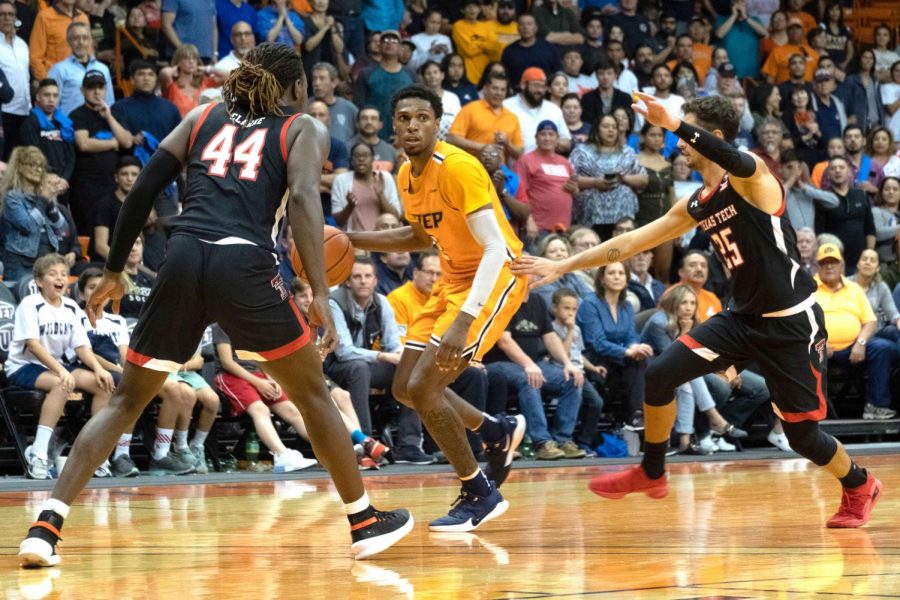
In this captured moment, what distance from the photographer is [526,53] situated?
14617 millimetres

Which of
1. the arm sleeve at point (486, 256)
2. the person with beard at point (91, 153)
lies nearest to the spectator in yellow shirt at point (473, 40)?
the person with beard at point (91, 153)

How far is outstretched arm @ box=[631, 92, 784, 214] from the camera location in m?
5.45

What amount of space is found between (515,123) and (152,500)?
691 cm

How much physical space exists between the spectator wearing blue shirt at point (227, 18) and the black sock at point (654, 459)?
8.02 metres

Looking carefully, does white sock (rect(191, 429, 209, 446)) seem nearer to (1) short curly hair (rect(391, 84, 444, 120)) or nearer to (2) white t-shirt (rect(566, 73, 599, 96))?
(1) short curly hair (rect(391, 84, 444, 120))

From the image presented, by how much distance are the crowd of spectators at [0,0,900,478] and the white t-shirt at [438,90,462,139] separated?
0.03 meters

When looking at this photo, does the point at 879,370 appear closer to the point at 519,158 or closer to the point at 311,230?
the point at 519,158

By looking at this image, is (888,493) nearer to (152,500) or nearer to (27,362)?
(152,500)

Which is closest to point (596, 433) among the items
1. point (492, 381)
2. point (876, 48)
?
point (492, 381)

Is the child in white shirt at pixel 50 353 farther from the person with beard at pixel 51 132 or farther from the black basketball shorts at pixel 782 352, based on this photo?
the black basketball shorts at pixel 782 352

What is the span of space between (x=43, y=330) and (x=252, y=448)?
71.7 inches

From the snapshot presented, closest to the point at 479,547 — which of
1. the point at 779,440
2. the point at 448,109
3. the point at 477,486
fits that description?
the point at 477,486

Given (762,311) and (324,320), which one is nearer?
(324,320)

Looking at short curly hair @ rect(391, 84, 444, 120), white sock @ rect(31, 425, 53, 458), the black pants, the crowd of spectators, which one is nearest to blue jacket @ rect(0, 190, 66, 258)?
the crowd of spectators
